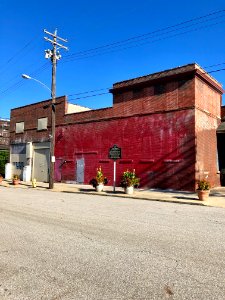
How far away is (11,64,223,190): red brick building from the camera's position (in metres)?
22.9

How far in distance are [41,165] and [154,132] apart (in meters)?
14.5

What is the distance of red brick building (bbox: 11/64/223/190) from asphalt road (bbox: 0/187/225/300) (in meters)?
12.3

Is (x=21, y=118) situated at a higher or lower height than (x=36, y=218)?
higher

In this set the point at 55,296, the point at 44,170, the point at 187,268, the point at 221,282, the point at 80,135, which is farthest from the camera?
the point at 44,170

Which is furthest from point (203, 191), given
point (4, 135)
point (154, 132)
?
point (4, 135)

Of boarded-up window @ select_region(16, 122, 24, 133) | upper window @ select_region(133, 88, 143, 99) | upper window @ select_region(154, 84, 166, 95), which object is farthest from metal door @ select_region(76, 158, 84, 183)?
boarded-up window @ select_region(16, 122, 24, 133)

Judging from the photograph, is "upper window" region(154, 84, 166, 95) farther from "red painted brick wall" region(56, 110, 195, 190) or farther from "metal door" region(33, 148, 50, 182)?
"metal door" region(33, 148, 50, 182)

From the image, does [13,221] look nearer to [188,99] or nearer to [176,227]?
[176,227]

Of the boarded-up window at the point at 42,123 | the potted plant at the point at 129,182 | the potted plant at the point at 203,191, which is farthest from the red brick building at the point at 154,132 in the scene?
the potted plant at the point at 203,191

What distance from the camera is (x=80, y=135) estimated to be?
98.9 feet

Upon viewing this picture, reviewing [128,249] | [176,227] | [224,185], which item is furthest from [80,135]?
[128,249]

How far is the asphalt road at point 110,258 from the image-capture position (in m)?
4.85

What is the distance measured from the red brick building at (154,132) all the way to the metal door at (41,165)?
6.03 ft

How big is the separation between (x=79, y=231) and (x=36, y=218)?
2716 millimetres
